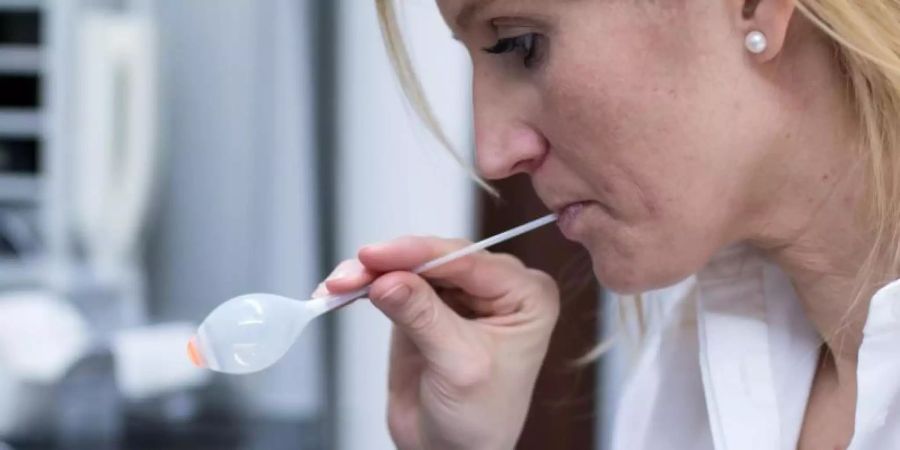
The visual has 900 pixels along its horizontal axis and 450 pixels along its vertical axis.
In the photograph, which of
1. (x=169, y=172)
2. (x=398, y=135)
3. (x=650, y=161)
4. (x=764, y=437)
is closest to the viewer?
(x=650, y=161)

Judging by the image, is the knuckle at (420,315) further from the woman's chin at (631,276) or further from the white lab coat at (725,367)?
the white lab coat at (725,367)

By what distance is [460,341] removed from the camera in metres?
0.92

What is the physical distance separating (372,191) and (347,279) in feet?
3.10

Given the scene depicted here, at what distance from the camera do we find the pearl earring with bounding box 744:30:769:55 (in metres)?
0.74

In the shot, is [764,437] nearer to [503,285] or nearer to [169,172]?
[503,285]

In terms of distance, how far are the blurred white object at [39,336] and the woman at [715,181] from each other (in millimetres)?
1010

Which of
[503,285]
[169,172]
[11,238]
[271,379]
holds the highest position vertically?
[503,285]

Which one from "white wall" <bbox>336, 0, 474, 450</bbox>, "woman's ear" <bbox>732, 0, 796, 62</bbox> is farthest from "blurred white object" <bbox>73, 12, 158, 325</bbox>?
"woman's ear" <bbox>732, 0, 796, 62</bbox>

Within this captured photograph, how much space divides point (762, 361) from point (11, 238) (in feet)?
4.60

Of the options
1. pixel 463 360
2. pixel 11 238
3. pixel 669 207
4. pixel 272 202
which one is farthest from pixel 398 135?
pixel 669 207

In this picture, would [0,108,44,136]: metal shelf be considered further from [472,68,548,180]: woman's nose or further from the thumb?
[472,68,548,180]: woman's nose

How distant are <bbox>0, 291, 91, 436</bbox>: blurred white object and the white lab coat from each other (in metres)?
1.04

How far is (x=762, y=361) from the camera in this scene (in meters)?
0.94

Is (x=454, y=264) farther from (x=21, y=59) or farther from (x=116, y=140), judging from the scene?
(x=21, y=59)
